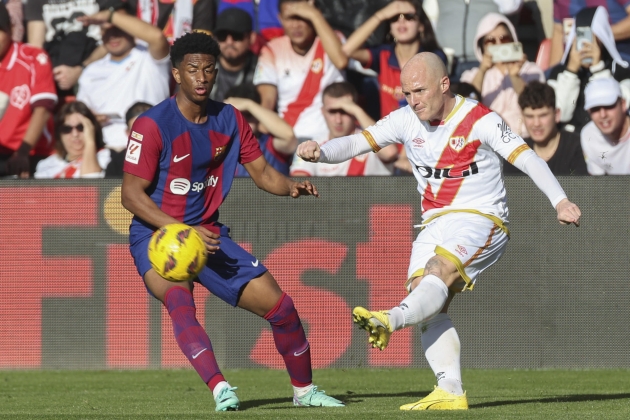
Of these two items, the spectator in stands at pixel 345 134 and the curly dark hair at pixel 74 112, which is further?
the curly dark hair at pixel 74 112

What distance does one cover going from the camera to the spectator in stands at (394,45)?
11.6m

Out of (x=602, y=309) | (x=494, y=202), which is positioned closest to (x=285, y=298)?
(x=494, y=202)

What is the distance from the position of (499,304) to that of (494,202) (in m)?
3.68

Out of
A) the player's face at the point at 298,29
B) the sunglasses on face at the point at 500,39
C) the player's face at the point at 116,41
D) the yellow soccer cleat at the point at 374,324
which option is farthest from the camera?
the player's face at the point at 116,41

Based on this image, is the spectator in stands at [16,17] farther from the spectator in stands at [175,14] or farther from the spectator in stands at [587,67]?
the spectator in stands at [587,67]

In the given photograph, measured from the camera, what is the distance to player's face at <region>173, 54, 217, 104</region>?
688cm

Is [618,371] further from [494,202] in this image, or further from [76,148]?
[76,148]

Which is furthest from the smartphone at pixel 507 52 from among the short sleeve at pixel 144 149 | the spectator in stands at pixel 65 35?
Answer: the short sleeve at pixel 144 149

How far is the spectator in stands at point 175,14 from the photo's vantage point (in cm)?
1221

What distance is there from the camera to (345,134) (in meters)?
11.4

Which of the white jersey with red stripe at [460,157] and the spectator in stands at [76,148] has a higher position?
the white jersey with red stripe at [460,157]

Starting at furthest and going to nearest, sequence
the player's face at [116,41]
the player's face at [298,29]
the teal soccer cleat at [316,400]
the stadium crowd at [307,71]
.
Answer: the player's face at [116,41] → the player's face at [298,29] → the stadium crowd at [307,71] → the teal soccer cleat at [316,400]

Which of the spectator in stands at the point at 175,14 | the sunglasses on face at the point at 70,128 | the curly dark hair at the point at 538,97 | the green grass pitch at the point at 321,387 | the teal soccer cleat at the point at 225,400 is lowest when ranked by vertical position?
the green grass pitch at the point at 321,387

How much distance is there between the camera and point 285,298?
7094 mm
